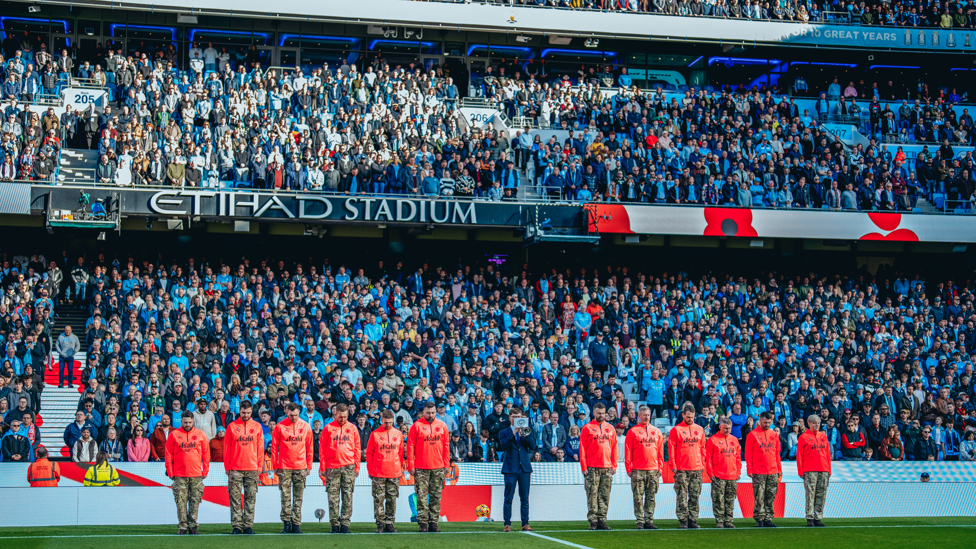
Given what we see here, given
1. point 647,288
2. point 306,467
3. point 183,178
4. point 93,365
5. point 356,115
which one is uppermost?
point 356,115

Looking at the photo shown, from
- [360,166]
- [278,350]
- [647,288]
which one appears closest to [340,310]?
[278,350]

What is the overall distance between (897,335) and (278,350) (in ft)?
50.3

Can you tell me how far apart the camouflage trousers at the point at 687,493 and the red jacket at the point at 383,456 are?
13.3 feet

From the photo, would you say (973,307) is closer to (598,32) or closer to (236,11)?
(598,32)

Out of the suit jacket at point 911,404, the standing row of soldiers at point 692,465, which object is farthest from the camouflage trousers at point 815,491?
the suit jacket at point 911,404

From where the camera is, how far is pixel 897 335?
25.6 m

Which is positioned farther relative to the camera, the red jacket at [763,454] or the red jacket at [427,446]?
the red jacket at [763,454]

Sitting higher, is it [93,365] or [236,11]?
[236,11]

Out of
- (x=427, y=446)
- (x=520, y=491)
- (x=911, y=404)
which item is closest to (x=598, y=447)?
(x=520, y=491)

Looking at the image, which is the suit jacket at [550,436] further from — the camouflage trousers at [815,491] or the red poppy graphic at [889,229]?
the red poppy graphic at [889,229]

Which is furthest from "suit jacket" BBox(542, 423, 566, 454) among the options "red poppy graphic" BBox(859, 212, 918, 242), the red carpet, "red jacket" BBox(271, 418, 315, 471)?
"red poppy graphic" BBox(859, 212, 918, 242)

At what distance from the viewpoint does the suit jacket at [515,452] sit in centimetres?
1373

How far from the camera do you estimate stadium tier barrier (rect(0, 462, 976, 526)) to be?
46.4 feet

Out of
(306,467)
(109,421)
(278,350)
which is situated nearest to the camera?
(306,467)
